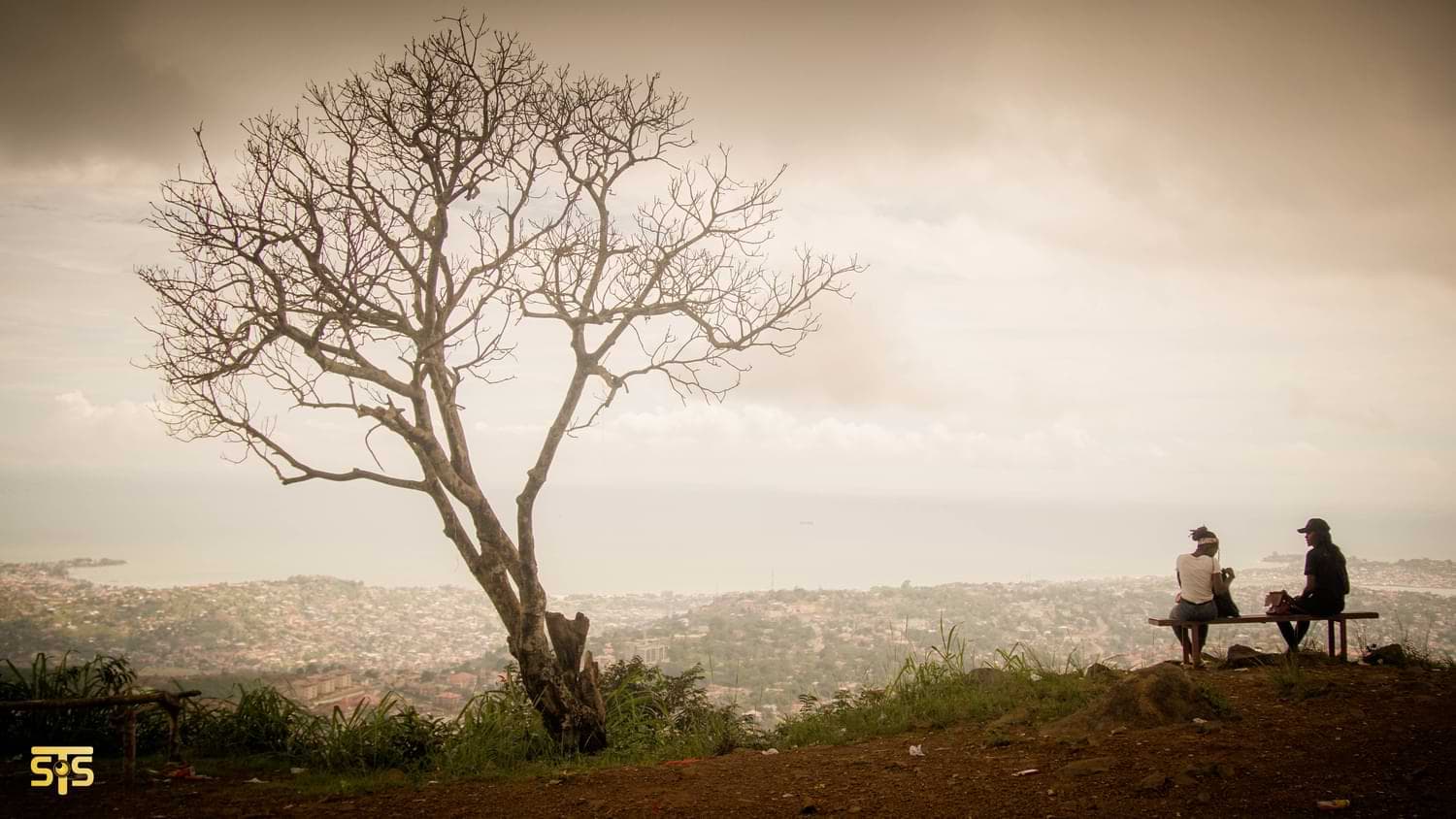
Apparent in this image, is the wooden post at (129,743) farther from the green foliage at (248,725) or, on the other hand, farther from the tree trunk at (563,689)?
the tree trunk at (563,689)

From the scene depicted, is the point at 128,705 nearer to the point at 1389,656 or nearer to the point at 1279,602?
the point at 1389,656

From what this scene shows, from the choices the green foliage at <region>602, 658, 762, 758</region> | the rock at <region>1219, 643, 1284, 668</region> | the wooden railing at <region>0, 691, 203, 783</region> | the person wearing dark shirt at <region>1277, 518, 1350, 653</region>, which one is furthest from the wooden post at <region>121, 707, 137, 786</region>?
the person wearing dark shirt at <region>1277, 518, 1350, 653</region>

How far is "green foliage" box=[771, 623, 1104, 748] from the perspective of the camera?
24.1 ft

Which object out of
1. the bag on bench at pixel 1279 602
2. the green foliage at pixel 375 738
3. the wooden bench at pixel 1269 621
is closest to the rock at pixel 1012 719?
the wooden bench at pixel 1269 621

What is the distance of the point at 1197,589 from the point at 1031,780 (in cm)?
588

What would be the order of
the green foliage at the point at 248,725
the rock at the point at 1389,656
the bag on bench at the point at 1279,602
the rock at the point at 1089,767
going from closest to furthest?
the rock at the point at 1089,767 < the green foliage at the point at 248,725 < the rock at the point at 1389,656 < the bag on bench at the point at 1279,602

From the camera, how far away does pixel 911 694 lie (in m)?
8.21

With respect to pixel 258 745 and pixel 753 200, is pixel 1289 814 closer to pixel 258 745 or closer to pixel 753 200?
pixel 753 200

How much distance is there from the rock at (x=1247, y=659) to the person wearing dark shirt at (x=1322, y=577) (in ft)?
1.58

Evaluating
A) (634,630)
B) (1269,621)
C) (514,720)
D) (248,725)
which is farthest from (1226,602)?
(634,630)

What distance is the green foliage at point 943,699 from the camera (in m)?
7.36

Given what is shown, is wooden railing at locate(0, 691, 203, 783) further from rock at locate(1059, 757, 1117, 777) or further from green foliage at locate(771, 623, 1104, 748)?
rock at locate(1059, 757, 1117, 777)

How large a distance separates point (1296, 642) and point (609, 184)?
35.3ft

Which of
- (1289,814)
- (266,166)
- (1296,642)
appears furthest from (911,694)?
(266,166)
